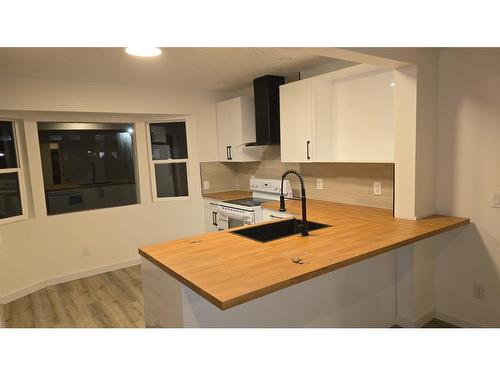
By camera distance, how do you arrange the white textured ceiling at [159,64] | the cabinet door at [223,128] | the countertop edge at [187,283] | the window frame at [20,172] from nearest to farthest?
the countertop edge at [187,283], the white textured ceiling at [159,64], the window frame at [20,172], the cabinet door at [223,128]

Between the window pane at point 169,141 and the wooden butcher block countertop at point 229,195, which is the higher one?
the window pane at point 169,141

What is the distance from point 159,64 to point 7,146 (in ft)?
6.47

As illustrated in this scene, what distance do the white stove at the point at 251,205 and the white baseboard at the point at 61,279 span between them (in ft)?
4.48

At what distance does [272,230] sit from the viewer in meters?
2.66

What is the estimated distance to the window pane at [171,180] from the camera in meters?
4.73

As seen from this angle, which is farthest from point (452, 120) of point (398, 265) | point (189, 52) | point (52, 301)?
point (52, 301)

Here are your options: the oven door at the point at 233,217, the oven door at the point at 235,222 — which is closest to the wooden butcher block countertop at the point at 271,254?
the oven door at the point at 233,217

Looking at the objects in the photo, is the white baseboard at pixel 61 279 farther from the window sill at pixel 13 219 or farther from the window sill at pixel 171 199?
the window sill at pixel 171 199

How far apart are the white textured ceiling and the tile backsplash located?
1079 mm

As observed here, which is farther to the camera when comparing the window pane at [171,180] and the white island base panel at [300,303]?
the window pane at [171,180]

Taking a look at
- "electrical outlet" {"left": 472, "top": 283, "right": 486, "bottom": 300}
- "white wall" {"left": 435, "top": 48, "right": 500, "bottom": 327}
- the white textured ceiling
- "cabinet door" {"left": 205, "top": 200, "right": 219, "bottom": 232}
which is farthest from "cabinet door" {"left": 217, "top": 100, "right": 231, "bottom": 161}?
"electrical outlet" {"left": 472, "top": 283, "right": 486, "bottom": 300}

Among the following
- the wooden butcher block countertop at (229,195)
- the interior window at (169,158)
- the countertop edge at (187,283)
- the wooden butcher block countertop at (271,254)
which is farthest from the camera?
the interior window at (169,158)

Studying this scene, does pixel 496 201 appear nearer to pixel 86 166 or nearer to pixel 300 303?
pixel 300 303
